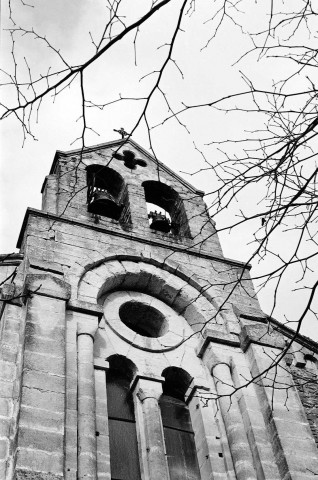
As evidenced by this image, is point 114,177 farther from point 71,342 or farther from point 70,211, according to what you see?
point 71,342

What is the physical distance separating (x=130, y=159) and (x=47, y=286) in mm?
5146

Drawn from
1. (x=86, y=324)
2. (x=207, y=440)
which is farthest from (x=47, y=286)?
(x=207, y=440)

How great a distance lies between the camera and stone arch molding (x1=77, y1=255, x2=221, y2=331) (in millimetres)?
9195

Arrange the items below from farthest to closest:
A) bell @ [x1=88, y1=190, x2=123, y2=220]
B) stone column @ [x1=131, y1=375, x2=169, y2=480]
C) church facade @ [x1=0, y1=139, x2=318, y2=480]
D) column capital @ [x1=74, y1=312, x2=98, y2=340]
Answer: bell @ [x1=88, y1=190, x2=123, y2=220], column capital @ [x1=74, y1=312, x2=98, y2=340], stone column @ [x1=131, y1=375, x2=169, y2=480], church facade @ [x1=0, y1=139, x2=318, y2=480]

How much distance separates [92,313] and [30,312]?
0.88 m

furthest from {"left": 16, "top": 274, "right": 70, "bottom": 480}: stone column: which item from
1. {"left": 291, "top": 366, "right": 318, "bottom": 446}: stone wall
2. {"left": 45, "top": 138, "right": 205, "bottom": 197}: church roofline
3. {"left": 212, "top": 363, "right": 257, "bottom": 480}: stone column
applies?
{"left": 45, "top": 138, "right": 205, "bottom": 197}: church roofline

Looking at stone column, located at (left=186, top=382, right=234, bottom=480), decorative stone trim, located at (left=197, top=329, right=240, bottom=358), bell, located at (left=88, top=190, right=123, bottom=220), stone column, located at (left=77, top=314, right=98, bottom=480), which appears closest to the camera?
stone column, located at (left=77, top=314, right=98, bottom=480)

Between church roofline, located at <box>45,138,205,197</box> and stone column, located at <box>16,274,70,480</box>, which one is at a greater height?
church roofline, located at <box>45,138,205,197</box>

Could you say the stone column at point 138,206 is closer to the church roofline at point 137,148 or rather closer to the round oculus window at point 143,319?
the church roofline at point 137,148

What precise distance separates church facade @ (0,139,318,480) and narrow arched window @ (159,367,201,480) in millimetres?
15

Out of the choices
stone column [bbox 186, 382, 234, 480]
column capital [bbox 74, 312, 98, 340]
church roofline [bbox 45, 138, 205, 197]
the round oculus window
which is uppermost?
church roofline [bbox 45, 138, 205, 197]

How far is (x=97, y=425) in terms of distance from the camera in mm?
7074

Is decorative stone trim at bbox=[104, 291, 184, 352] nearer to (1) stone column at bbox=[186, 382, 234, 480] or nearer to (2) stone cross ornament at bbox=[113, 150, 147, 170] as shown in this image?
(1) stone column at bbox=[186, 382, 234, 480]

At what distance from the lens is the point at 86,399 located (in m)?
7.05
